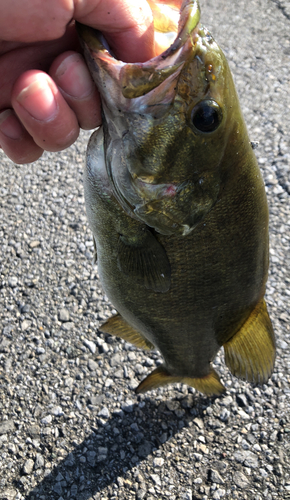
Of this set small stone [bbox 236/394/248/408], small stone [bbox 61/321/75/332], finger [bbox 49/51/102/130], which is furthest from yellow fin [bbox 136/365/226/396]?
finger [bbox 49/51/102/130]

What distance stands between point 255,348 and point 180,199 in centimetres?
71

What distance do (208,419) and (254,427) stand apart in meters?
0.24

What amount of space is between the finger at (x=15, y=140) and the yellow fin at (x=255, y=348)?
96 cm

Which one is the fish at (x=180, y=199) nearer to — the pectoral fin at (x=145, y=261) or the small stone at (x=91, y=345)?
the pectoral fin at (x=145, y=261)

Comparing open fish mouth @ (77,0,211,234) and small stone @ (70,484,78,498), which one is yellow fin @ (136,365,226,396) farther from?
open fish mouth @ (77,0,211,234)

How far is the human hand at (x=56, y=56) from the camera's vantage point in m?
1.01

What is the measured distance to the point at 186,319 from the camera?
1.49 metres

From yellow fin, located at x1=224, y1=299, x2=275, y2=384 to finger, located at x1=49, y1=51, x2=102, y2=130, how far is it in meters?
0.90

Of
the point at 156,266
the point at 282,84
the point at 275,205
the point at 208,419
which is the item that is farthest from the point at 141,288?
the point at 282,84

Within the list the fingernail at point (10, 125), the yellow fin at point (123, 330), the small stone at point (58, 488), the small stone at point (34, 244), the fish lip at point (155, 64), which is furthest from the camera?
the small stone at point (34, 244)

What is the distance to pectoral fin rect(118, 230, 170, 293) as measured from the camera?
4.19 ft

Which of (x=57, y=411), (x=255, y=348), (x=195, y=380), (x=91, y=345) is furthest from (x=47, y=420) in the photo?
(x=255, y=348)

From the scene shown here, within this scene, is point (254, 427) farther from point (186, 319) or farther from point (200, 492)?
point (186, 319)

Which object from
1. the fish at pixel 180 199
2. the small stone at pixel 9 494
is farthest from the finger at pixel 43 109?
the small stone at pixel 9 494
